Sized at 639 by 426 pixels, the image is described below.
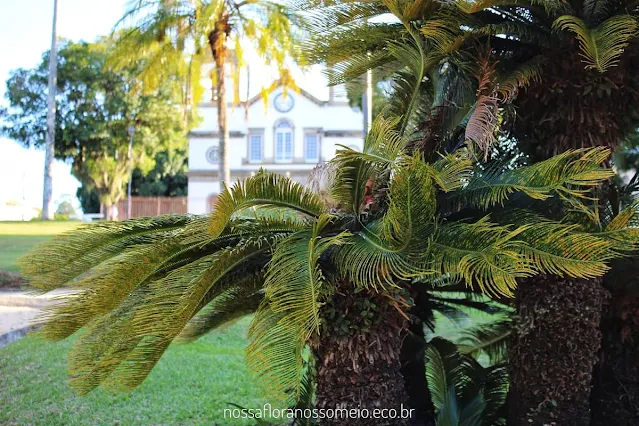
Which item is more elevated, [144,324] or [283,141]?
[283,141]

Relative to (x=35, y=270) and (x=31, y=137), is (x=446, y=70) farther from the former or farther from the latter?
(x=31, y=137)

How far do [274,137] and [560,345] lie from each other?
32597 millimetres

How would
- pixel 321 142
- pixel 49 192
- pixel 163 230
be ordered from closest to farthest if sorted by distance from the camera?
1. pixel 163 230
2. pixel 49 192
3. pixel 321 142

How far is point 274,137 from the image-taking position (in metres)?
37.1

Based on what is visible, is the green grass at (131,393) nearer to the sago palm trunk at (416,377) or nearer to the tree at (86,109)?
the sago palm trunk at (416,377)

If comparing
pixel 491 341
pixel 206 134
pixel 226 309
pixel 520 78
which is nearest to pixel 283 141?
pixel 206 134

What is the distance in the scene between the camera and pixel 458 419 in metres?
5.40

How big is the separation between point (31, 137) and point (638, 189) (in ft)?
109

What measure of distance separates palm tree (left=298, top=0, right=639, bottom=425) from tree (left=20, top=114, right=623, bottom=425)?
65 cm

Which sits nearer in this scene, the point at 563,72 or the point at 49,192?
the point at 563,72

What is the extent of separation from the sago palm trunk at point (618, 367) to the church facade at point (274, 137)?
30.7 meters

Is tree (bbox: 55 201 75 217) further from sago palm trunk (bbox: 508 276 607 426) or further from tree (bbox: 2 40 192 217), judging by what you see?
sago palm trunk (bbox: 508 276 607 426)

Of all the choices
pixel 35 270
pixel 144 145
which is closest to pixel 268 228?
pixel 35 270

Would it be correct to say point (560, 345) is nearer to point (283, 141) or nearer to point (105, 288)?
point (105, 288)
